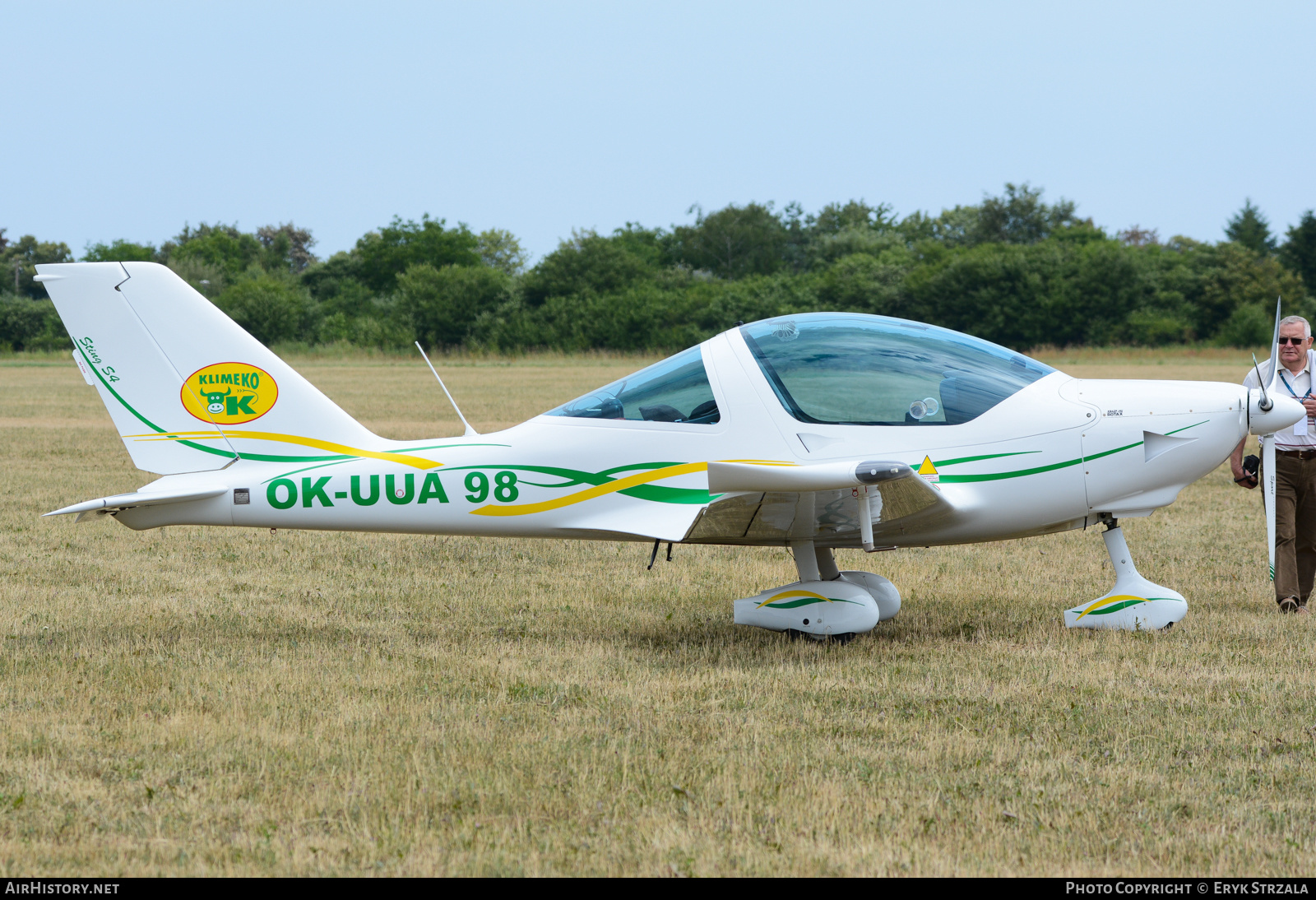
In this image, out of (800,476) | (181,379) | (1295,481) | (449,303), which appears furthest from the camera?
(449,303)

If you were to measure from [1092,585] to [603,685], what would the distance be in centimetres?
438

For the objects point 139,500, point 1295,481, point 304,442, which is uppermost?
point 304,442

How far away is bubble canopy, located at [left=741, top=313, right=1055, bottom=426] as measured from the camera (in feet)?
Answer: 21.9

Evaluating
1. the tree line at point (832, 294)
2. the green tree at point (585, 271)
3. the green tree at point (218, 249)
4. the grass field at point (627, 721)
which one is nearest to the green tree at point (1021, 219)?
the tree line at point (832, 294)

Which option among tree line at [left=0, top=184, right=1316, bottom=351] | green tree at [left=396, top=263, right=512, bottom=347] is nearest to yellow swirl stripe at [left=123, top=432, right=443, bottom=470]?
tree line at [left=0, top=184, right=1316, bottom=351]

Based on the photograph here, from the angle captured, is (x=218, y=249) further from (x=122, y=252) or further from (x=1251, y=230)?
(x=1251, y=230)

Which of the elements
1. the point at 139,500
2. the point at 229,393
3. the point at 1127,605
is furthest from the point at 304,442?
the point at 1127,605

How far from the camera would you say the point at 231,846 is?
13.3 ft

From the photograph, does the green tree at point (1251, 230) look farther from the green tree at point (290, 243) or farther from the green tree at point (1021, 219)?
the green tree at point (290, 243)

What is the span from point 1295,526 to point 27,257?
336 ft

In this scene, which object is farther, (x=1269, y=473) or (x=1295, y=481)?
(x=1295, y=481)

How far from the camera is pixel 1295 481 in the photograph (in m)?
7.62

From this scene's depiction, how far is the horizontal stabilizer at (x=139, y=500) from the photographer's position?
651cm
